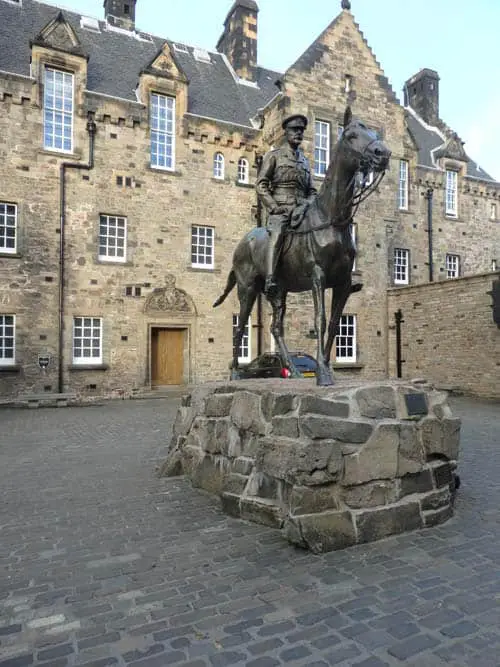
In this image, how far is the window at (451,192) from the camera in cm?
2792

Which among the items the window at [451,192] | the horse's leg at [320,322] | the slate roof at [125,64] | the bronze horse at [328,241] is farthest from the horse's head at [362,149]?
the window at [451,192]

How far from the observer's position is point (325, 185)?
5812 mm

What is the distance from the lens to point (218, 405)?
6.01 m

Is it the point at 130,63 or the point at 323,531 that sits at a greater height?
the point at 130,63

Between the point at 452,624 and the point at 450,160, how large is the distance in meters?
29.3

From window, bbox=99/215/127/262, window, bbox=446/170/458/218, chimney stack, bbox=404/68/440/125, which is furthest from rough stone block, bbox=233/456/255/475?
chimney stack, bbox=404/68/440/125

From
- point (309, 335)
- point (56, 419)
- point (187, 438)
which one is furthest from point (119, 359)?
point (187, 438)

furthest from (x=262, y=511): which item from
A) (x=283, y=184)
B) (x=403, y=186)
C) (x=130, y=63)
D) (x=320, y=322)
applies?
(x=403, y=186)

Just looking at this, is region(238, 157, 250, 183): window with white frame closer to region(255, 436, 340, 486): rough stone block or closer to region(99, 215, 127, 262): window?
region(99, 215, 127, 262): window

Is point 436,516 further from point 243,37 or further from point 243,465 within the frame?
point 243,37

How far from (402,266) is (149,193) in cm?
1365

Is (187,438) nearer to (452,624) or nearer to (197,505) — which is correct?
(197,505)

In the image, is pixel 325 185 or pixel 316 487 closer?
pixel 316 487

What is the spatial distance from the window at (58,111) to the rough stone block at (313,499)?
17777 millimetres
